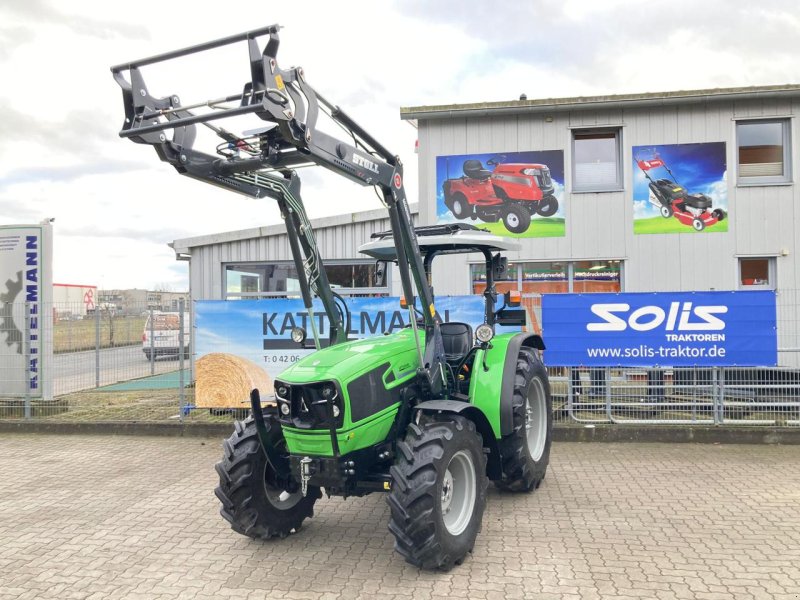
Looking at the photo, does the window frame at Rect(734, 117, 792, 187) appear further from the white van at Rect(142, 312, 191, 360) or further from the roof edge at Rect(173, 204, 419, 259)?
the white van at Rect(142, 312, 191, 360)

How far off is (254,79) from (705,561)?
13.8 ft

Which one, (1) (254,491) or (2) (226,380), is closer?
(1) (254,491)

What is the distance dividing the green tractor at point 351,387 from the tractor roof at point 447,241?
0.02m

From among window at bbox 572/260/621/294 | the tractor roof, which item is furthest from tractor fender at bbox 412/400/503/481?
window at bbox 572/260/621/294

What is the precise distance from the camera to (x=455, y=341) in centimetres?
590

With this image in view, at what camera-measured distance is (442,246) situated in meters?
6.05

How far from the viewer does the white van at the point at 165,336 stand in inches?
380

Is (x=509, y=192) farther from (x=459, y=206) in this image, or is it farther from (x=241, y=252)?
(x=241, y=252)

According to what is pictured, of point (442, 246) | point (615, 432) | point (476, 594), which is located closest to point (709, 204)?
point (615, 432)

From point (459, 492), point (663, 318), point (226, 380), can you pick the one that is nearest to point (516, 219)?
point (663, 318)

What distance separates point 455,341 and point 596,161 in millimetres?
7127

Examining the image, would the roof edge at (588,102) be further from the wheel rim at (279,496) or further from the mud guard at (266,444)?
the wheel rim at (279,496)

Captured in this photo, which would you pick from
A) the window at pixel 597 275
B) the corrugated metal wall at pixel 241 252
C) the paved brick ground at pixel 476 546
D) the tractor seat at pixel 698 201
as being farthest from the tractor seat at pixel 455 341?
the corrugated metal wall at pixel 241 252

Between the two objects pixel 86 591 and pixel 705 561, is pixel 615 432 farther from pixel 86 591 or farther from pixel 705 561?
pixel 86 591
